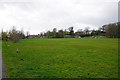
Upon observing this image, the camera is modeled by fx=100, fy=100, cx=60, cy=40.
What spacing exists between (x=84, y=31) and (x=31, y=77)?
5276 inches

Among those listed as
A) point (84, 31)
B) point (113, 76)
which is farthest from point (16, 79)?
point (84, 31)

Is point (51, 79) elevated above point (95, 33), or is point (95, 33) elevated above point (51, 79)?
point (95, 33)

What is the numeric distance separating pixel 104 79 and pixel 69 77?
5.78 ft

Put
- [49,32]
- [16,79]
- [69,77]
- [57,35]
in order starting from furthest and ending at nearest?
[49,32] < [57,35] < [69,77] < [16,79]

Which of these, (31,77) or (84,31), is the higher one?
(84,31)

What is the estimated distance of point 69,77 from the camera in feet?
17.2

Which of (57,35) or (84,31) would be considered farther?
(84,31)

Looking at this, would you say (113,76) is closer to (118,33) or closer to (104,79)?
(104,79)

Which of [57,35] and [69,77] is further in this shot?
[57,35]

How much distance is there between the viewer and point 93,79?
5070 mm

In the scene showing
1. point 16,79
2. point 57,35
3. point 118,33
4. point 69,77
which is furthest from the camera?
point 57,35

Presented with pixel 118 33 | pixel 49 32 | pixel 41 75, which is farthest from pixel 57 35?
pixel 41 75

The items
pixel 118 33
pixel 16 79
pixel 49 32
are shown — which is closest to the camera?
pixel 16 79

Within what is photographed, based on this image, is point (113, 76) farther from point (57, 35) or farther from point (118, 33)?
point (57, 35)
